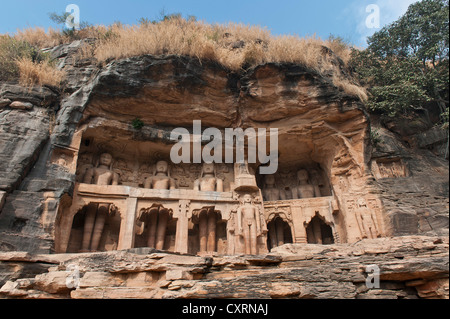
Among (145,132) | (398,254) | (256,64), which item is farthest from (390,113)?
(145,132)

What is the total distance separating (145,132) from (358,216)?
29.1 feet

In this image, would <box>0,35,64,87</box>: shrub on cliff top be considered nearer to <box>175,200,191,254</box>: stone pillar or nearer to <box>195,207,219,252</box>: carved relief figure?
<box>175,200,191,254</box>: stone pillar

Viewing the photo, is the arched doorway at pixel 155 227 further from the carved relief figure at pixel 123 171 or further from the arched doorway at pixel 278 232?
the arched doorway at pixel 278 232

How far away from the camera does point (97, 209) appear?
12773mm

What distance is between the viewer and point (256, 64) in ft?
46.3

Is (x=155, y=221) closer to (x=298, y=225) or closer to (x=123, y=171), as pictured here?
(x=123, y=171)

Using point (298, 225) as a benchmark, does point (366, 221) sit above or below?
below

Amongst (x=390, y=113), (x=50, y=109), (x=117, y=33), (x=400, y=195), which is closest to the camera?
(x=400, y=195)

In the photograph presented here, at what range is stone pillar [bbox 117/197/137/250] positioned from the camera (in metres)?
11.8

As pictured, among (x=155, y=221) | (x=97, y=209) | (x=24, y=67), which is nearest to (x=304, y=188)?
(x=155, y=221)

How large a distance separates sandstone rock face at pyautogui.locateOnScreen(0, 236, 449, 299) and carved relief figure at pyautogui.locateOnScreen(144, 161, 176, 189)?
5.27 metres

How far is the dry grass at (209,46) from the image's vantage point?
13.9 meters

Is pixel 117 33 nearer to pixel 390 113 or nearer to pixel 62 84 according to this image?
pixel 62 84

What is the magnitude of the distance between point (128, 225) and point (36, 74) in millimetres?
6916
